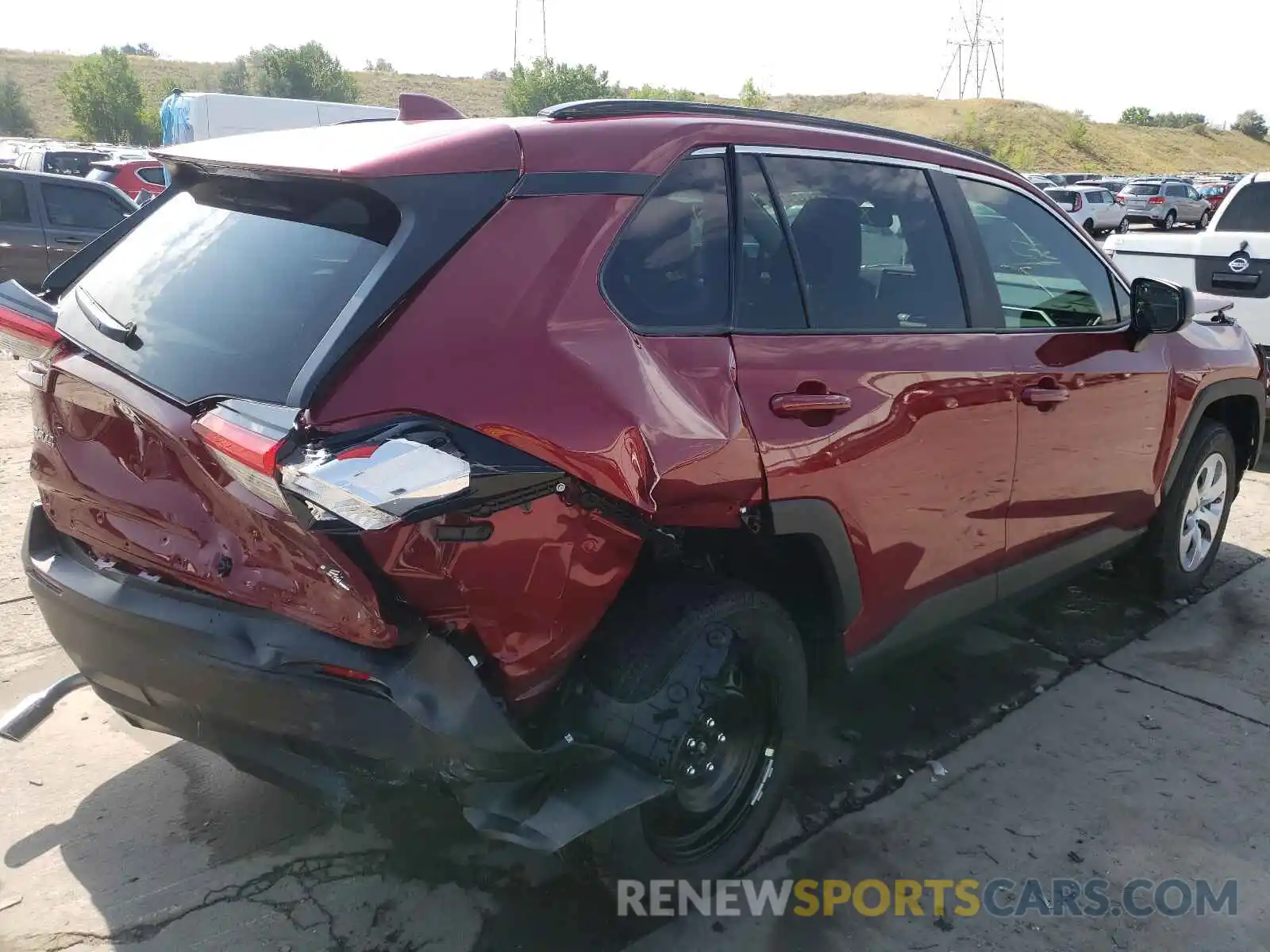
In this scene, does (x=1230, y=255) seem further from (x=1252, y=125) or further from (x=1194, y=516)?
(x=1252, y=125)

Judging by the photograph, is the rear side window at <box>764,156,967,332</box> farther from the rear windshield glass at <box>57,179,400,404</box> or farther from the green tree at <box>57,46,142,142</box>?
the green tree at <box>57,46,142,142</box>

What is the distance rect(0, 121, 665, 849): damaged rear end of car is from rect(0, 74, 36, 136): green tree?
244 ft

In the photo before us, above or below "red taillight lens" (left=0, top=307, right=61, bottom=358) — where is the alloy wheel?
below

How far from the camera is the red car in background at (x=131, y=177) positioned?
15.1 m

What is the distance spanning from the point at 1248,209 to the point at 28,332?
853 centimetres

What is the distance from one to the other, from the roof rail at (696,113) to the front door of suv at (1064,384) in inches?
12.3

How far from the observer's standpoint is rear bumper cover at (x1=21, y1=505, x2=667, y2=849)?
2096 mm

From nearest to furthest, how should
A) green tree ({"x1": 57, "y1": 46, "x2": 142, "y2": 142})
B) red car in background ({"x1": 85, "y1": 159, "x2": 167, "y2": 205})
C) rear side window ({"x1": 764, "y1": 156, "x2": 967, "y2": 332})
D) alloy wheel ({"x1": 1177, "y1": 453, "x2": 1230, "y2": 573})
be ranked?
rear side window ({"x1": 764, "y1": 156, "x2": 967, "y2": 332})
alloy wheel ({"x1": 1177, "y1": 453, "x2": 1230, "y2": 573})
red car in background ({"x1": 85, "y1": 159, "x2": 167, "y2": 205})
green tree ({"x1": 57, "y1": 46, "x2": 142, "y2": 142})

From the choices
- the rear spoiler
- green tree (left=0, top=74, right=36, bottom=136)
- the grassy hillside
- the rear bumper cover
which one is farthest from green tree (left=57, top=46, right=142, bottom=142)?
the rear bumper cover

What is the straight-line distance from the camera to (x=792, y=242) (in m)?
2.84

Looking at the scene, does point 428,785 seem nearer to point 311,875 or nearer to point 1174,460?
point 311,875

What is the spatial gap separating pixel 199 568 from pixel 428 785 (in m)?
0.69

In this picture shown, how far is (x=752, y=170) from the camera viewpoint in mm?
2760

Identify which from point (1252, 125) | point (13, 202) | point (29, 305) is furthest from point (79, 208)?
point (1252, 125)
